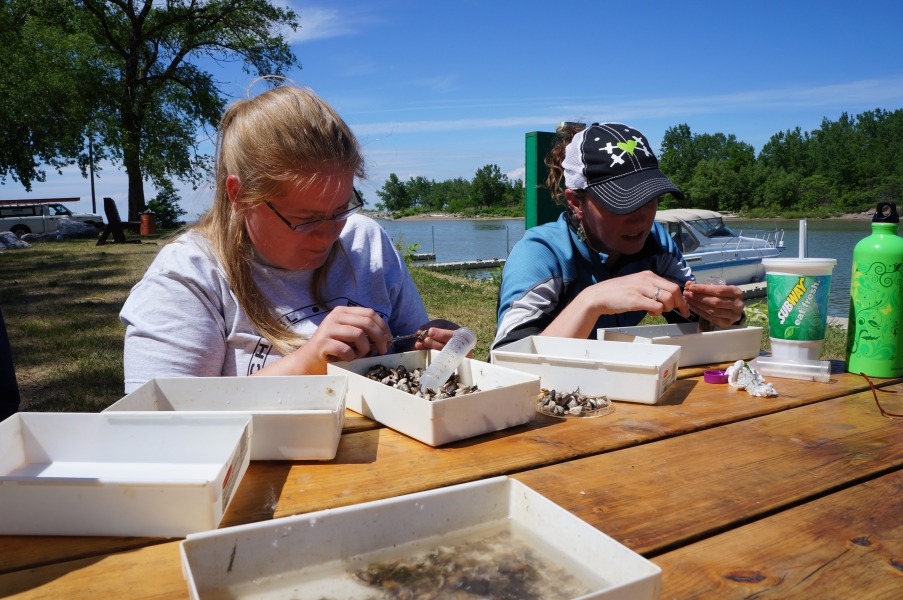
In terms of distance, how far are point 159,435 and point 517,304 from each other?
119 cm

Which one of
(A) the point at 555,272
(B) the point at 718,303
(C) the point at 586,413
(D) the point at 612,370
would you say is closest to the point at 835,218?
(A) the point at 555,272

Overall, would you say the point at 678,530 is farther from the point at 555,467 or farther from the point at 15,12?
the point at 15,12

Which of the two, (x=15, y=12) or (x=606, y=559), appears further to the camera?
(x=15, y=12)

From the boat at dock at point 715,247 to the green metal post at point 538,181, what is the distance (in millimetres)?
10592

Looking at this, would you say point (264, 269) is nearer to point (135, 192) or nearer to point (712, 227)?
point (712, 227)

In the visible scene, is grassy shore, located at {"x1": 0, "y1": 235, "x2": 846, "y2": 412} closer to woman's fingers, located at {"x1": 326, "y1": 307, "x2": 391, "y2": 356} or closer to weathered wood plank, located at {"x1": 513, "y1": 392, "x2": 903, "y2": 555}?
woman's fingers, located at {"x1": 326, "y1": 307, "x2": 391, "y2": 356}

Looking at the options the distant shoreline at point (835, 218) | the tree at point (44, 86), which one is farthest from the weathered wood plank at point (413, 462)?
the distant shoreline at point (835, 218)

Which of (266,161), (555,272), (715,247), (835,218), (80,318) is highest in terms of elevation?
(835,218)

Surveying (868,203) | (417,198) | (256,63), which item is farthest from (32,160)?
(417,198)

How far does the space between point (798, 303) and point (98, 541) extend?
141cm

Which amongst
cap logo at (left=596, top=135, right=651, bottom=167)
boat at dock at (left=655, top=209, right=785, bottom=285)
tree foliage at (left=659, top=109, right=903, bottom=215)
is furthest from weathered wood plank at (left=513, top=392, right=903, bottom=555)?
tree foliage at (left=659, top=109, right=903, bottom=215)

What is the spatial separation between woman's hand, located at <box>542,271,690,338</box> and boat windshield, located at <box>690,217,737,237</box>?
14.1 meters

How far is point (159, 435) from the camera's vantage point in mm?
944

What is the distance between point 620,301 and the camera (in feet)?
5.37
